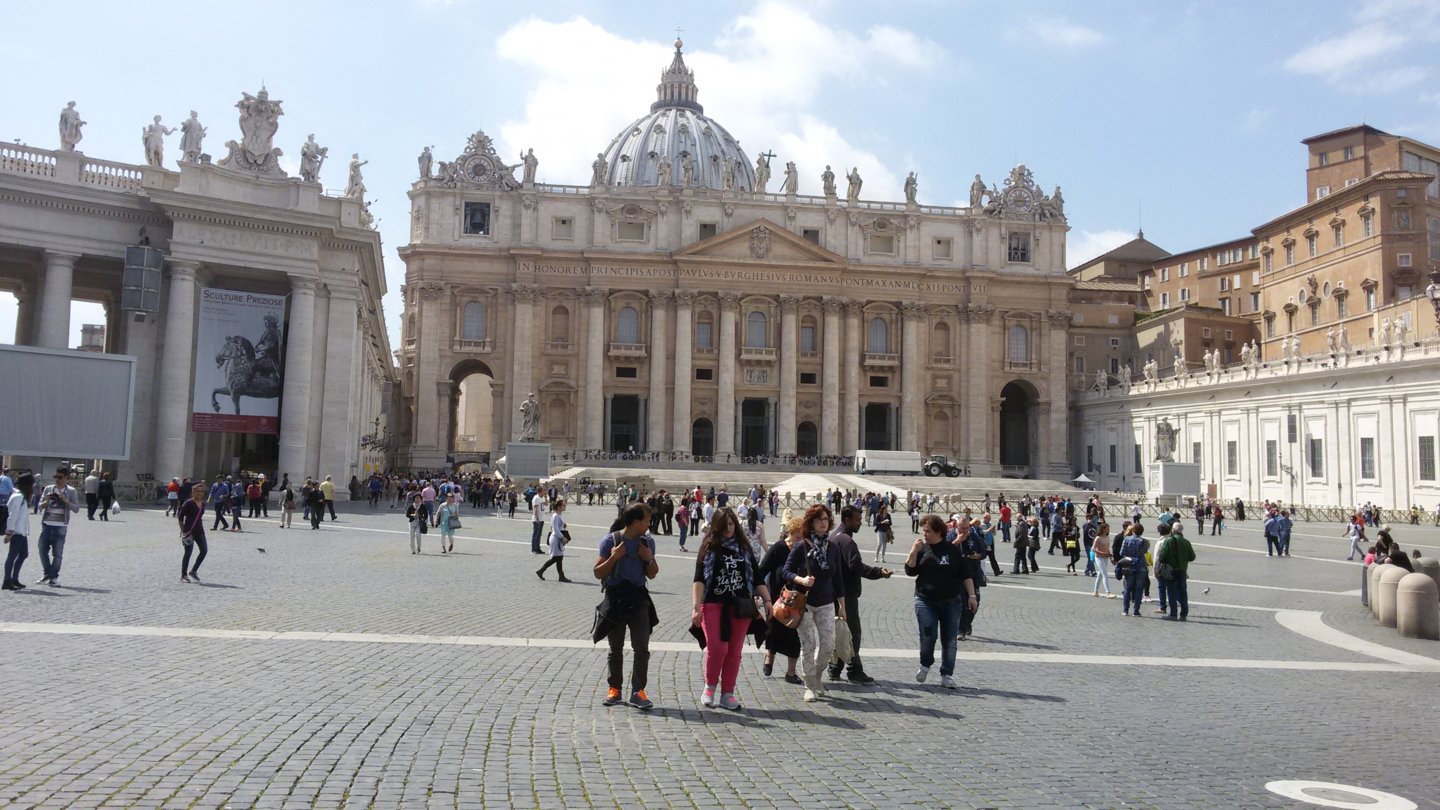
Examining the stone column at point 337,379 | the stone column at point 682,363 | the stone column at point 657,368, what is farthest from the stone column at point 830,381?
the stone column at point 337,379

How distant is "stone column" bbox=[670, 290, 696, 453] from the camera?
214ft

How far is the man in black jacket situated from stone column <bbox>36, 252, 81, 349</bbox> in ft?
92.0

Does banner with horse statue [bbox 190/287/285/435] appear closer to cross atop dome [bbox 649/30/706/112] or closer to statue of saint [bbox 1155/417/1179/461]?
statue of saint [bbox 1155/417/1179/461]

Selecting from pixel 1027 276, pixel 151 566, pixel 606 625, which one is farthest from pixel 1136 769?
pixel 1027 276

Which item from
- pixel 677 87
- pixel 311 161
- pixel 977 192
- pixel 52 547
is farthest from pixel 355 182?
pixel 677 87

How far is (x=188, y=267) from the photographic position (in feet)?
101

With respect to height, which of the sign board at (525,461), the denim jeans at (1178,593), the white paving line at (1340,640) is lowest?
the white paving line at (1340,640)

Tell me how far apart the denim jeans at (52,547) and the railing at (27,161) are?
21240 millimetres

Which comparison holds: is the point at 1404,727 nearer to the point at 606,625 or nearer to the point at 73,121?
the point at 606,625

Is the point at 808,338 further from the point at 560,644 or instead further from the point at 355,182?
the point at 560,644

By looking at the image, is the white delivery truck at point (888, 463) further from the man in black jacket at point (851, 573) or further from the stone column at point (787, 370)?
the man in black jacket at point (851, 573)

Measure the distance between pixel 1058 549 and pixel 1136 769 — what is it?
876 inches

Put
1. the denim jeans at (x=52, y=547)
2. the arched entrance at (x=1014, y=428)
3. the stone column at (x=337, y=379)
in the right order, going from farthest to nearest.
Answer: the arched entrance at (x=1014, y=428) < the stone column at (x=337, y=379) < the denim jeans at (x=52, y=547)

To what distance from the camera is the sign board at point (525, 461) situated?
1825 inches
